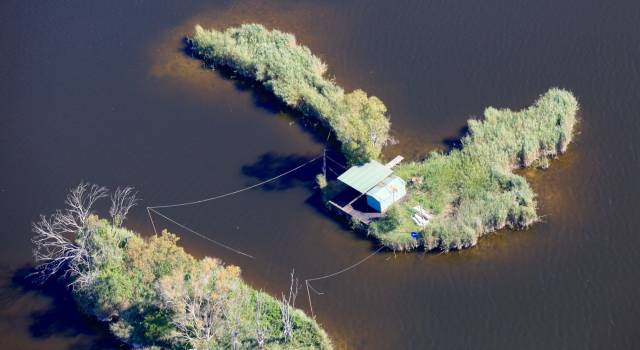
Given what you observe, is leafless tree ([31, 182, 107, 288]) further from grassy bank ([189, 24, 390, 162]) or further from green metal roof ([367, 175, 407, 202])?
green metal roof ([367, 175, 407, 202])

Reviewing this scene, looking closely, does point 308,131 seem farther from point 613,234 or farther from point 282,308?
point 613,234

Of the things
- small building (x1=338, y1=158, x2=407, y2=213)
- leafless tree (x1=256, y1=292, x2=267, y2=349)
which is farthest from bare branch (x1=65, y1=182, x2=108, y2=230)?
small building (x1=338, y1=158, x2=407, y2=213)

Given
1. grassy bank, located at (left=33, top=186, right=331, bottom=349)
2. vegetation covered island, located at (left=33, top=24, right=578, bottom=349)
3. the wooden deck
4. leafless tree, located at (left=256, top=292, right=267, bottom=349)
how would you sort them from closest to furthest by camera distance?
leafless tree, located at (left=256, top=292, right=267, bottom=349)
grassy bank, located at (left=33, top=186, right=331, bottom=349)
vegetation covered island, located at (left=33, top=24, right=578, bottom=349)
the wooden deck

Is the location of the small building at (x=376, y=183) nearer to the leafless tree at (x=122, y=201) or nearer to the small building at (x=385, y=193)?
the small building at (x=385, y=193)

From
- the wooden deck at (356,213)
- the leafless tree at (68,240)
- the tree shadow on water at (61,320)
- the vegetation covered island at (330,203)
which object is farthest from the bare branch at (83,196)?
the wooden deck at (356,213)

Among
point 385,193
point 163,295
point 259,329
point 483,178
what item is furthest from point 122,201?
point 483,178
